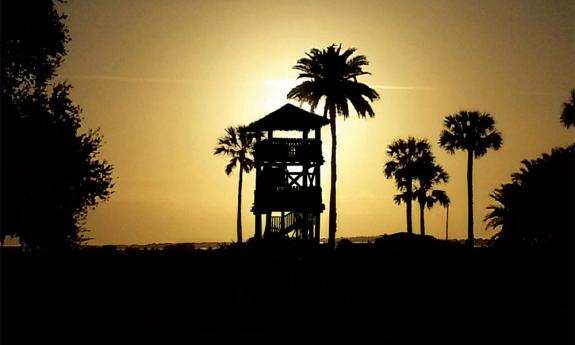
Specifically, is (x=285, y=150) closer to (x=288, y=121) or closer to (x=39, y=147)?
(x=288, y=121)

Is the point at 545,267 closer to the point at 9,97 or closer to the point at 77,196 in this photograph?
the point at 77,196

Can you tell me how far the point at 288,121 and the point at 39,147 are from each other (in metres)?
16.2

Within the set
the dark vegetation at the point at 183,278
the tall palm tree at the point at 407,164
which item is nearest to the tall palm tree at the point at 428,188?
the tall palm tree at the point at 407,164

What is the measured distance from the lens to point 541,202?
125ft

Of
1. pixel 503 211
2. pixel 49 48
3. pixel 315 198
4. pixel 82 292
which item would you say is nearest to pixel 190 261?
pixel 82 292

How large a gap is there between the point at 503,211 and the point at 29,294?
1204 inches

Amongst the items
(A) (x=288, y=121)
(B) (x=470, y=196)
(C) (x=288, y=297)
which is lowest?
(C) (x=288, y=297)

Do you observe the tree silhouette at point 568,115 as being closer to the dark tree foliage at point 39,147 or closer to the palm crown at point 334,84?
the palm crown at point 334,84

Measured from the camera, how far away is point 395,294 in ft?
80.4

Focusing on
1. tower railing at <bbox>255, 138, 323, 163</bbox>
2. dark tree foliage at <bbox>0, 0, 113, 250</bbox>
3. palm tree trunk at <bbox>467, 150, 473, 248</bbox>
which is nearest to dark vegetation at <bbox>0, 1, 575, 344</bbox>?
dark tree foliage at <bbox>0, 0, 113, 250</bbox>

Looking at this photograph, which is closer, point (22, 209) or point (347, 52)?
point (22, 209)

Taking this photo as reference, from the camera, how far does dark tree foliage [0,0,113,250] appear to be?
2267 cm

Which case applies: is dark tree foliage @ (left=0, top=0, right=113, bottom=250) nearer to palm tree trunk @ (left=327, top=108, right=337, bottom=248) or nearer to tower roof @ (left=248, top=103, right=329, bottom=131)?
tower roof @ (left=248, top=103, right=329, bottom=131)

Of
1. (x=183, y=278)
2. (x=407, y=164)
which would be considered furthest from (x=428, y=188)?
(x=183, y=278)
